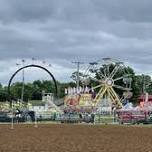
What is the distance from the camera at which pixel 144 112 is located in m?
85.1

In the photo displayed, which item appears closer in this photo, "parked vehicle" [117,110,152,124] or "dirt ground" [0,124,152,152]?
"dirt ground" [0,124,152,152]

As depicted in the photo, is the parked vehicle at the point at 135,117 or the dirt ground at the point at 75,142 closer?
the dirt ground at the point at 75,142

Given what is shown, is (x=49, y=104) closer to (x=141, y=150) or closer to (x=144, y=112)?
(x=144, y=112)

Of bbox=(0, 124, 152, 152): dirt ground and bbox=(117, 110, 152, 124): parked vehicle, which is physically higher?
bbox=(117, 110, 152, 124): parked vehicle

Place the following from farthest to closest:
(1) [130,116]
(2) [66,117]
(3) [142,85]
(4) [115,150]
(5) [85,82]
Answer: (3) [142,85], (5) [85,82], (2) [66,117], (1) [130,116], (4) [115,150]

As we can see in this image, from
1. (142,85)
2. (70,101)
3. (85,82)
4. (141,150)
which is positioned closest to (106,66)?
(85,82)

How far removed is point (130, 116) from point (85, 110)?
103 ft

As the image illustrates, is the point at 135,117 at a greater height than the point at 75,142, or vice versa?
the point at 135,117

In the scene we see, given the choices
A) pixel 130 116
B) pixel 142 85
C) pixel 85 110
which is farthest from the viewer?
pixel 142 85

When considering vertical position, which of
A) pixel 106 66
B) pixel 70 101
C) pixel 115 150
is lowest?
pixel 115 150

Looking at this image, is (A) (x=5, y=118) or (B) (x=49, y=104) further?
(B) (x=49, y=104)

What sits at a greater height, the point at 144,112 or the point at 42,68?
the point at 42,68

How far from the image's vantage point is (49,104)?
4604 inches

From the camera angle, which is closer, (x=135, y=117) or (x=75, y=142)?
(x=75, y=142)
